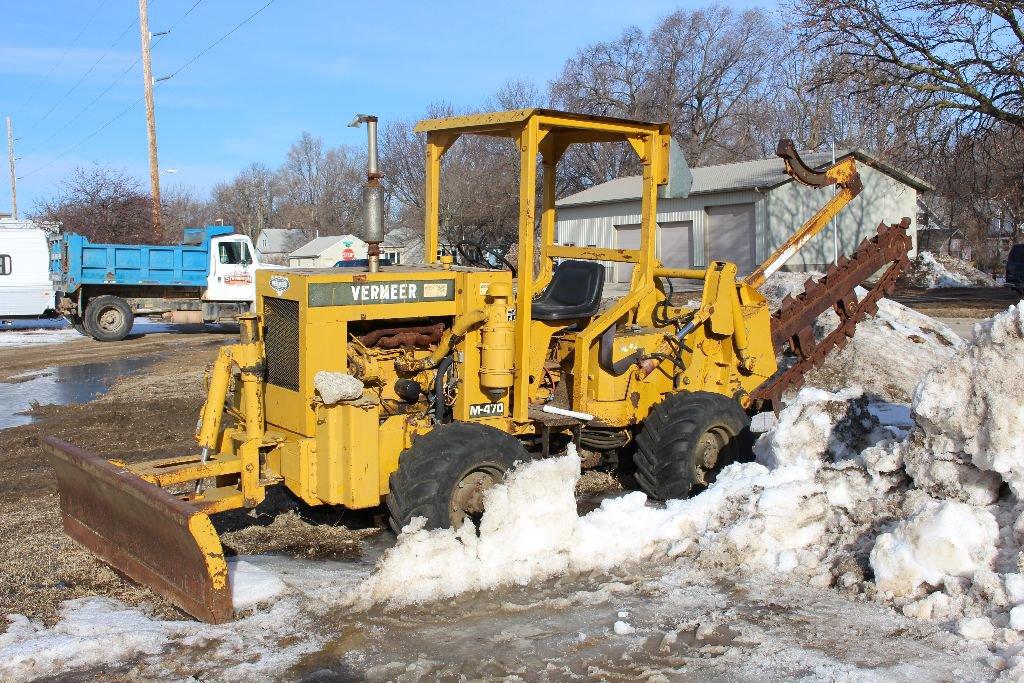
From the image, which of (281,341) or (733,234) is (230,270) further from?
(281,341)

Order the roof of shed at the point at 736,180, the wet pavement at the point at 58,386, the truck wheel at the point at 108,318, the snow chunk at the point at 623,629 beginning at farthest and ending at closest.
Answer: the roof of shed at the point at 736,180 < the truck wheel at the point at 108,318 < the wet pavement at the point at 58,386 < the snow chunk at the point at 623,629

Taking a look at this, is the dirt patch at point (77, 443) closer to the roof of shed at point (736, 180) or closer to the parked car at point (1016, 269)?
the roof of shed at point (736, 180)

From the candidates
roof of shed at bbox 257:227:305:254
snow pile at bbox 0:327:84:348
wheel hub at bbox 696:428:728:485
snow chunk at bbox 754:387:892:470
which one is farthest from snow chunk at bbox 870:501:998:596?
roof of shed at bbox 257:227:305:254

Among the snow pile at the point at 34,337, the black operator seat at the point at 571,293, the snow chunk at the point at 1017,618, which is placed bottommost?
the snow pile at the point at 34,337

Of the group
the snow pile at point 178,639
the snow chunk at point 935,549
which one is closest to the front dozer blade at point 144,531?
the snow pile at point 178,639

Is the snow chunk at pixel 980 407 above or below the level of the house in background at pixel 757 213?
below

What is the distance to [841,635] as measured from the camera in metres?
4.47

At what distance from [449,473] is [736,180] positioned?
93.4 feet

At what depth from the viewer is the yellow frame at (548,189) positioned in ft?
20.7

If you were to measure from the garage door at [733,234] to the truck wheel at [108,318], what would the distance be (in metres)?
18.2

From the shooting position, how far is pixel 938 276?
34.3 meters

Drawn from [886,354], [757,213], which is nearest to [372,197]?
[886,354]

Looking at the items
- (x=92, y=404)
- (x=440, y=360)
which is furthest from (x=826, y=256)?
(x=440, y=360)

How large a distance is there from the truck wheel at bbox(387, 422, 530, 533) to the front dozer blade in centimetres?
116
